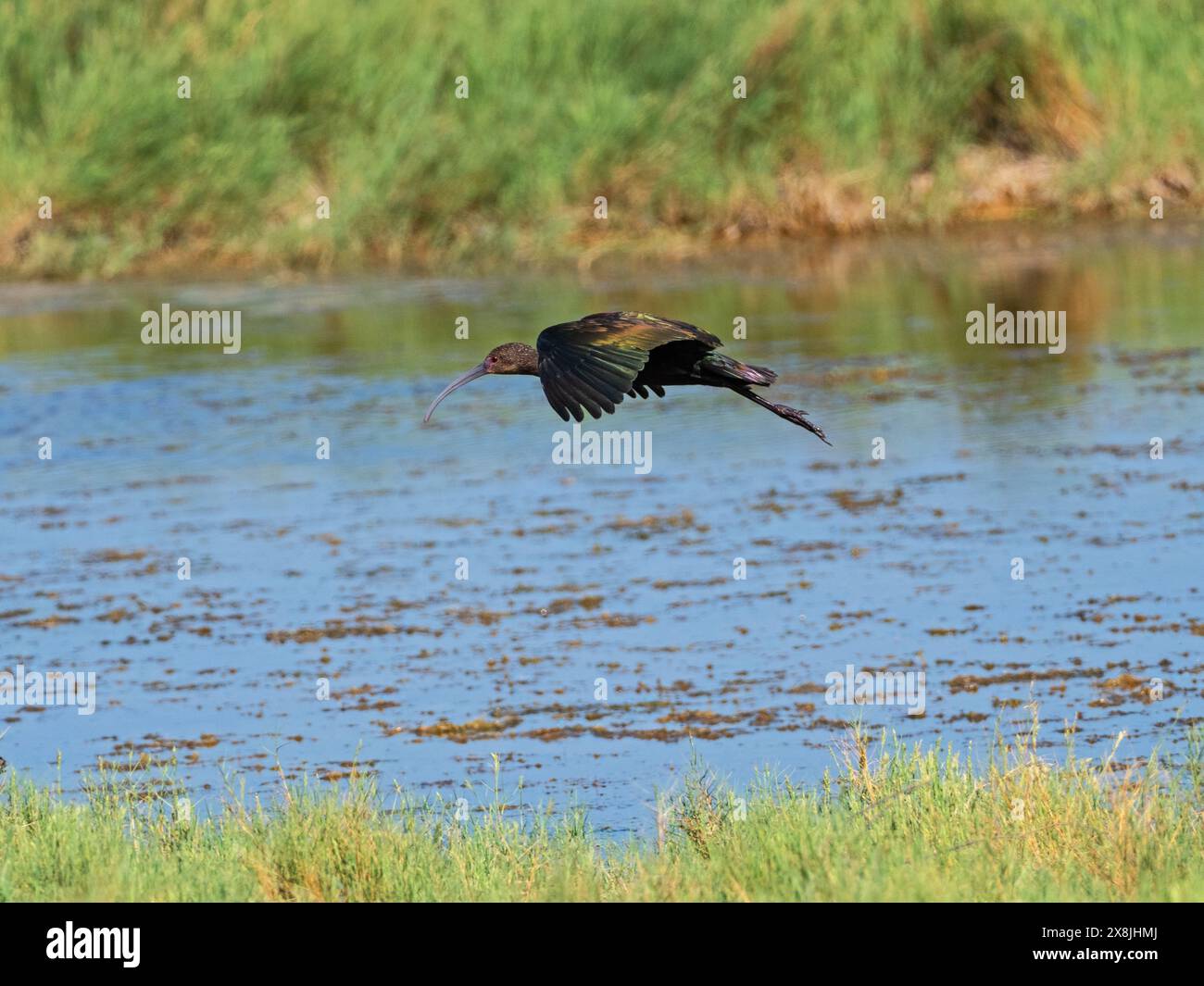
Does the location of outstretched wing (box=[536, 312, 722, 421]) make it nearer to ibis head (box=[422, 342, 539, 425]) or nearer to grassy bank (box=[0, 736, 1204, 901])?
ibis head (box=[422, 342, 539, 425])

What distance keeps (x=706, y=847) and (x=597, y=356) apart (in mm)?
1610

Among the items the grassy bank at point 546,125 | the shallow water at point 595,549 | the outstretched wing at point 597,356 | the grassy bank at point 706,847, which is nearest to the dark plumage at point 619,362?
the outstretched wing at point 597,356

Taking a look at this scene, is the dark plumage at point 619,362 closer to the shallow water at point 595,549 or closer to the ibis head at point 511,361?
the ibis head at point 511,361

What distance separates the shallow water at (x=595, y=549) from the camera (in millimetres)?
9727

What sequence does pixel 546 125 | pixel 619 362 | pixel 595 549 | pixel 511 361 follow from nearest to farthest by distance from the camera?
pixel 619 362 < pixel 511 361 < pixel 595 549 < pixel 546 125

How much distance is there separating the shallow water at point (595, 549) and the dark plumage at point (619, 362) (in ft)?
5.12

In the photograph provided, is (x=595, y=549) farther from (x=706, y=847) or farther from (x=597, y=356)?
Result: (x=706, y=847)

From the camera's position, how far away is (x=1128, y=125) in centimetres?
2519

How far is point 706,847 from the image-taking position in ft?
24.4

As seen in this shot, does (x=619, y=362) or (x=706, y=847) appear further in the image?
(x=619, y=362)

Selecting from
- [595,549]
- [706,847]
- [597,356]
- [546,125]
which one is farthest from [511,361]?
[546,125]

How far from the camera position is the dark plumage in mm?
7520

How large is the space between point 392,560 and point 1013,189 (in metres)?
14.9

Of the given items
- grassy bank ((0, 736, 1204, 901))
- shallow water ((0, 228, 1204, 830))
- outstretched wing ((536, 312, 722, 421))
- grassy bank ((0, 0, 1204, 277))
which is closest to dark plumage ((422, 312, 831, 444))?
outstretched wing ((536, 312, 722, 421))
